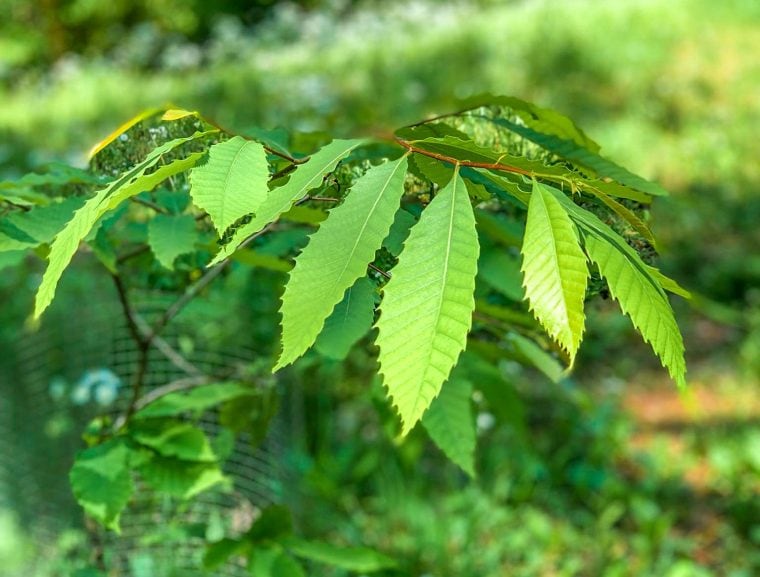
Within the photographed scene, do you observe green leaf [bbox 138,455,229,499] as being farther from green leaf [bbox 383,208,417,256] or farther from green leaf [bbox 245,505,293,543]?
green leaf [bbox 383,208,417,256]

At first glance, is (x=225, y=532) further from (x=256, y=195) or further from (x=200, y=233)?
(x=256, y=195)

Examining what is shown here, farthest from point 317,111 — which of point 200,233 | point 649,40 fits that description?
point 200,233

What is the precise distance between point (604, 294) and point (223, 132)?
44cm

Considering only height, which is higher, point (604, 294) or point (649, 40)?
point (649, 40)

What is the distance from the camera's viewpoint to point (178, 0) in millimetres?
14141

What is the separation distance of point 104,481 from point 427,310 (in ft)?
2.08

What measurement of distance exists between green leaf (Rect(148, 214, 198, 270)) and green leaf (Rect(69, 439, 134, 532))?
0.98 feet

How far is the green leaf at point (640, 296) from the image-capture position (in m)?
0.72

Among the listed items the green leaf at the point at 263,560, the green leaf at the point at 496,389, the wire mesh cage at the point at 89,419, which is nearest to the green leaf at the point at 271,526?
the green leaf at the point at 263,560

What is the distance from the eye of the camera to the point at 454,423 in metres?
1.15

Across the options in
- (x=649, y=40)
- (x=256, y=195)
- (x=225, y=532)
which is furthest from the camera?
(x=649, y=40)

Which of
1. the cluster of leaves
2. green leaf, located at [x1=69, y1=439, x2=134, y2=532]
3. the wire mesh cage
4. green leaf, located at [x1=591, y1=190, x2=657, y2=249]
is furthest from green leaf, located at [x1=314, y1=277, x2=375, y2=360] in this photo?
the wire mesh cage

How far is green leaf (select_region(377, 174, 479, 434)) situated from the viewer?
0.66 meters

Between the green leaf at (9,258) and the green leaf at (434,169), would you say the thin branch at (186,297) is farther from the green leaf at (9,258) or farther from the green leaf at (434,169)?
the green leaf at (434,169)
